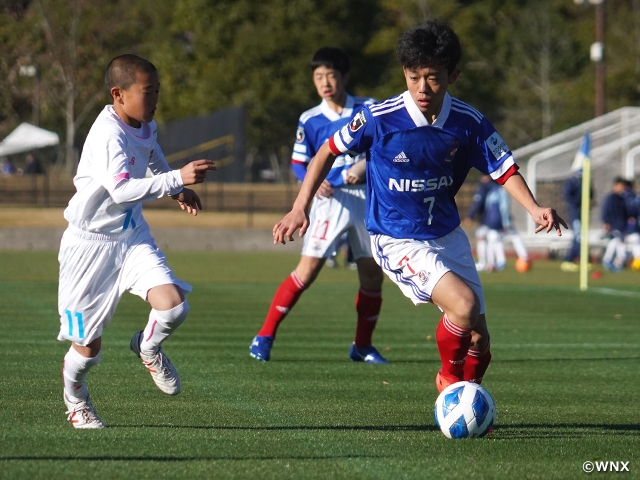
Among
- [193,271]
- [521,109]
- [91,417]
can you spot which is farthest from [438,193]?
[521,109]

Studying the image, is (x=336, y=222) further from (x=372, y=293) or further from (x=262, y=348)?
(x=262, y=348)

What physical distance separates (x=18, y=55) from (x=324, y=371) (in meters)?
27.0

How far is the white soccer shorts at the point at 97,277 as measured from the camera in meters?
5.73

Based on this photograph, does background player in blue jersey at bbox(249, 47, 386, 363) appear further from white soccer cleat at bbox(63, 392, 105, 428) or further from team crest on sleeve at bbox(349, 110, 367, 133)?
white soccer cleat at bbox(63, 392, 105, 428)

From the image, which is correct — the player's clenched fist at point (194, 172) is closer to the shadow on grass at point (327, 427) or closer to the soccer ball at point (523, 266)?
the shadow on grass at point (327, 427)

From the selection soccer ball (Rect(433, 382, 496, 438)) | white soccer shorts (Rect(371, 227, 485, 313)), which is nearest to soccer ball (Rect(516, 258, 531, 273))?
white soccer shorts (Rect(371, 227, 485, 313))

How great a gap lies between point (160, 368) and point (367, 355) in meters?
3.15

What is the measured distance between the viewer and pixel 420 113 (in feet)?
19.5

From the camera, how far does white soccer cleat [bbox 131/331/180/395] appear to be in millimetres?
5922

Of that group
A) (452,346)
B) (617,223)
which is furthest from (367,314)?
(617,223)

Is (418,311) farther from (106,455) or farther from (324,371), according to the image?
(106,455)

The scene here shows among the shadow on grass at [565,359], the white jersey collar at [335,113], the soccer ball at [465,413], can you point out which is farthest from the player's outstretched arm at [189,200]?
the shadow on grass at [565,359]

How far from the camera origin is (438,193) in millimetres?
6078

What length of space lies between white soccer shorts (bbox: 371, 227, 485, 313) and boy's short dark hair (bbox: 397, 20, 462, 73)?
36.7 inches
